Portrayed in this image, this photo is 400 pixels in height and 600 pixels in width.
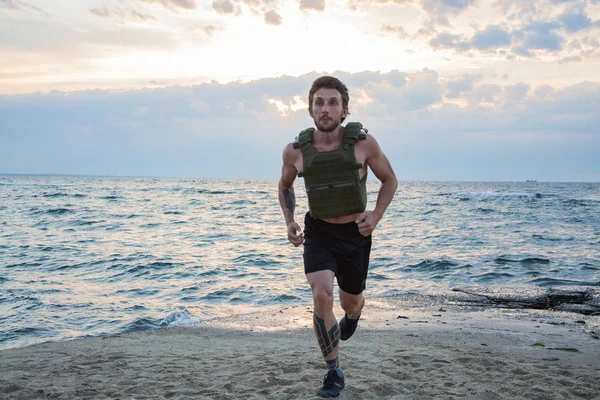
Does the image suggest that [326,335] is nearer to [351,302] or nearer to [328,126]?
[351,302]

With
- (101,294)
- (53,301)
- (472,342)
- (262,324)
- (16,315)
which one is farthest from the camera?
(101,294)

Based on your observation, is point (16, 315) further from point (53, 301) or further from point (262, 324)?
point (262, 324)

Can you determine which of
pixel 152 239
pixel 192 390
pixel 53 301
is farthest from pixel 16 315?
pixel 152 239

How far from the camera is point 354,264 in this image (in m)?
4.89

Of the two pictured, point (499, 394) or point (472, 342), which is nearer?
point (499, 394)

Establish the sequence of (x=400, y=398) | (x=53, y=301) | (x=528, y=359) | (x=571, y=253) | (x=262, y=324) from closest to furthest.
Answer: (x=400, y=398) < (x=528, y=359) < (x=262, y=324) < (x=53, y=301) < (x=571, y=253)

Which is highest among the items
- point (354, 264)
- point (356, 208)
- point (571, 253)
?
point (356, 208)

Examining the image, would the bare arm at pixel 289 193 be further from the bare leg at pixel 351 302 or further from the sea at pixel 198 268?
the sea at pixel 198 268

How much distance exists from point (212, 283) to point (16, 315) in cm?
437

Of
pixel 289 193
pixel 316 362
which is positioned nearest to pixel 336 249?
pixel 289 193

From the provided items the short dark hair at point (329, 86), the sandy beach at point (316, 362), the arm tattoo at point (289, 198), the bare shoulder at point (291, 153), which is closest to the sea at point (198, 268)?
the sandy beach at point (316, 362)

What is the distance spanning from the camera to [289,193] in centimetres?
516

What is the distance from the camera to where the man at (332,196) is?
461 centimetres

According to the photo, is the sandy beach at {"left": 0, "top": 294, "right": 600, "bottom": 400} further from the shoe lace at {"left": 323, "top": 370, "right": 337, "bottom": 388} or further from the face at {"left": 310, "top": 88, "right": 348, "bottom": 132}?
the face at {"left": 310, "top": 88, "right": 348, "bottom": 132}
